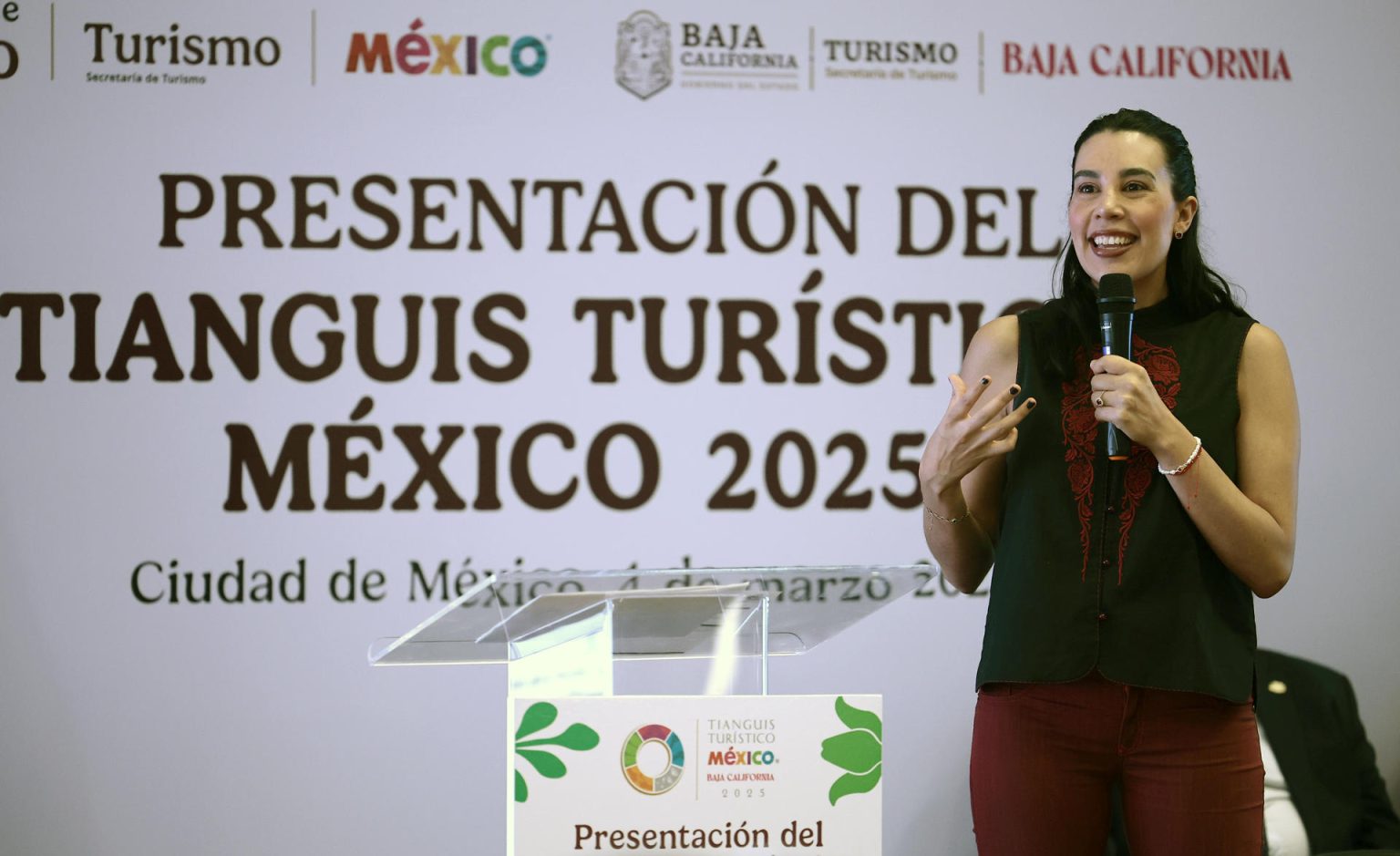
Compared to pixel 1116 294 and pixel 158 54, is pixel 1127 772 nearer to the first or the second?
pixel 1116 294

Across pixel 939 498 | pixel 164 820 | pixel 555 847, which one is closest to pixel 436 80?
pixel 164 820

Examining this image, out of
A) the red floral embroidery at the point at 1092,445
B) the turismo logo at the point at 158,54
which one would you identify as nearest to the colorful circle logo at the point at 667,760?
the red floral embroidery at the point at 1092,445

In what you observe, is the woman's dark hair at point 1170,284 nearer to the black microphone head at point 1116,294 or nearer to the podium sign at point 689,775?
the black microphone head at point 1116,294

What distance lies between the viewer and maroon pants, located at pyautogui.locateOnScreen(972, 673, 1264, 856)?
5.39 ft

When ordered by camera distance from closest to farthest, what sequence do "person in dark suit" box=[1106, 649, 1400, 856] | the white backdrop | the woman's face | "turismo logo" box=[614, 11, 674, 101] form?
the woman's face → "person in dark suit" box=[1106, 649, 1400, 856] → the white backdrop → "turismo logo" box=[614, 11, 674, 101]

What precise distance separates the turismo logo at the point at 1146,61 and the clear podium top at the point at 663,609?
240 cm

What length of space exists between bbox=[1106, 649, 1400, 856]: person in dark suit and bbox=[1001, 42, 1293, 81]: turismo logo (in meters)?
1.62

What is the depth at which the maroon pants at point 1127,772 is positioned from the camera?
164 cm

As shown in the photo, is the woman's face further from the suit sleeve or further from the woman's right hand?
the suit sleeve

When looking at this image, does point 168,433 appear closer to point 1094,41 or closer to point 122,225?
point 122,225

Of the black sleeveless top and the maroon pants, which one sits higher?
the black sleeveless top

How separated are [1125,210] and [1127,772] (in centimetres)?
72

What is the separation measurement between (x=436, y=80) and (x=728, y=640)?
2413 mm

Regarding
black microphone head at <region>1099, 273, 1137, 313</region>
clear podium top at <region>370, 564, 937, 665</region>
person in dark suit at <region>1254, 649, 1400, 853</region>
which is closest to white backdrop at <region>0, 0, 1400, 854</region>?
person in dark suit at <region>1254, 649, 1400, 853</region>
